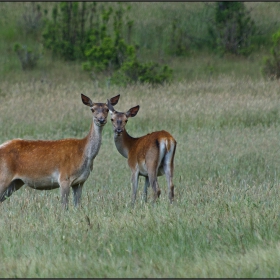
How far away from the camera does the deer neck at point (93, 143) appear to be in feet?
35.1

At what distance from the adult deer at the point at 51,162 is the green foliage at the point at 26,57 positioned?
2227cm

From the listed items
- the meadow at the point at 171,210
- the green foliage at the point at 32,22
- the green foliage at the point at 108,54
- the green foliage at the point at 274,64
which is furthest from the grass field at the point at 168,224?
the green foliage at the point at 32,22

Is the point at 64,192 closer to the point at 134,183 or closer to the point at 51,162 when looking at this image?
the point at 51,162

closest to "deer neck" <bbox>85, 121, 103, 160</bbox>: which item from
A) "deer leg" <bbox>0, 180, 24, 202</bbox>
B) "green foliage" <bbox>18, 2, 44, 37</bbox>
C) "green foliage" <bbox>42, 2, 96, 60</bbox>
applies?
"deer leg" <bbox>0, 180, 24, 202</bbox>

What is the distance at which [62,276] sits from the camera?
21.4 feet

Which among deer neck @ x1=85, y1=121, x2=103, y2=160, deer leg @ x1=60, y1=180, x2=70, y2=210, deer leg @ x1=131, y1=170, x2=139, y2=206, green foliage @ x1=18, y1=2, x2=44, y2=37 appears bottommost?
green foliage @ x1=18, y1=2, x2=44, y2=37

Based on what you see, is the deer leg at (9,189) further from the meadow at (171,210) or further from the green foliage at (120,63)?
the green foliage at (120,63)

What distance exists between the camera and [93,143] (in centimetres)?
1077

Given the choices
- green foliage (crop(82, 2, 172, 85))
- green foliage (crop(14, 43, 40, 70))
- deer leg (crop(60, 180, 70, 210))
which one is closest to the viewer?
deer leg (crop(60, 180, 70, 210))

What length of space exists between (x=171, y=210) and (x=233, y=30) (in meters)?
28.0

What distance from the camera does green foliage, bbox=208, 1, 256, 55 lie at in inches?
1391

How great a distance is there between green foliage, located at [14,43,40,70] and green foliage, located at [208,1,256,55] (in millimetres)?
8738

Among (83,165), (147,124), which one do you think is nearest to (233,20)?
(147,124)

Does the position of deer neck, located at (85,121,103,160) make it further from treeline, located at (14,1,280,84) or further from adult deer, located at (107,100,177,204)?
treeline, located at (14,1,280,84)
